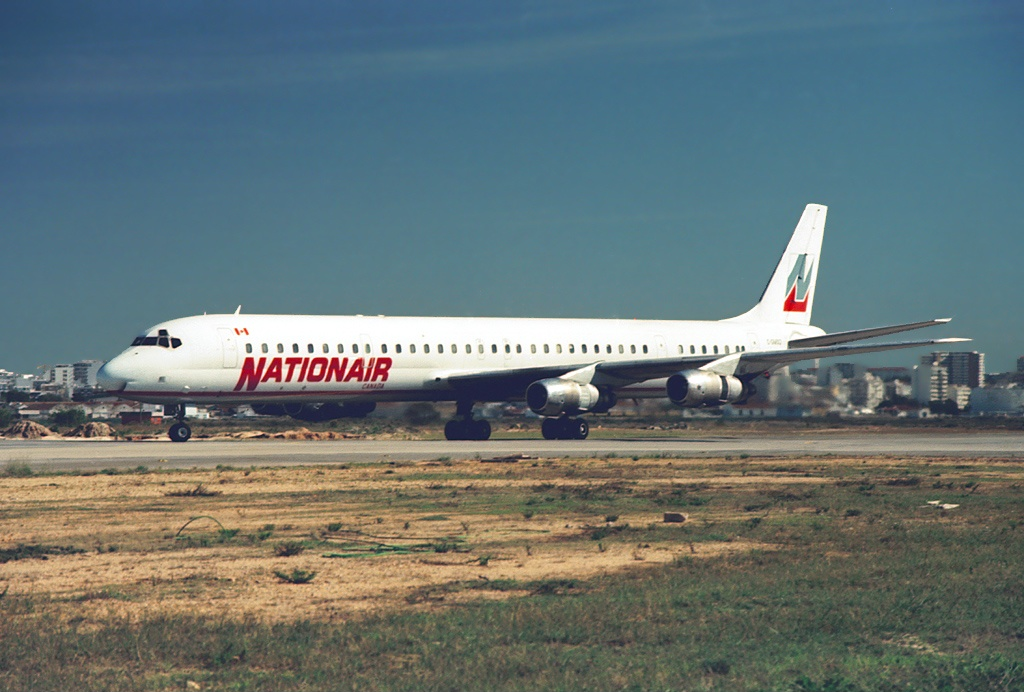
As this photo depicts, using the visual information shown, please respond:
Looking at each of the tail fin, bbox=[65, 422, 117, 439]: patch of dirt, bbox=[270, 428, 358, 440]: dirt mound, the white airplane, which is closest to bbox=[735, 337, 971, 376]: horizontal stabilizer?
the white airplane

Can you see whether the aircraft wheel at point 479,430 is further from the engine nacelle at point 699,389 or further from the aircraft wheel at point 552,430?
the engine nacelle at point 699,389

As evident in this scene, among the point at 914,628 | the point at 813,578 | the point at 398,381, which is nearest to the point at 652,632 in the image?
the point at 914,628

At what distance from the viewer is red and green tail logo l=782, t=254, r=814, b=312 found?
52000 mm

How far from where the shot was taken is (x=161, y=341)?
1403 inches

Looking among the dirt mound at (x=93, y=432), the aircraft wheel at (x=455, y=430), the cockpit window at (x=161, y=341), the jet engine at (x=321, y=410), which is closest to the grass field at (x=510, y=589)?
the cockpit window at (x=161, y=341)

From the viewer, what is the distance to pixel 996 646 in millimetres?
8648

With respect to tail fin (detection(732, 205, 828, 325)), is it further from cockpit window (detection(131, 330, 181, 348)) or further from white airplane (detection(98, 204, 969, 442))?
cockpit window (detection(131, 330, 181, 348))

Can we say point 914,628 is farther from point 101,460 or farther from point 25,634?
point 101,460

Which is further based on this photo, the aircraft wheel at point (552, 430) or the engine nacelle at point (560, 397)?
the aircraft wheel at point (552, 430)

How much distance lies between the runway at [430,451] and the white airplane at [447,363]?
1973 mm

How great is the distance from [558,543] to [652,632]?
5078 millimetres

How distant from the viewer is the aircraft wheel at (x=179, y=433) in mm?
37562

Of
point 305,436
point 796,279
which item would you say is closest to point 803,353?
point 796,279

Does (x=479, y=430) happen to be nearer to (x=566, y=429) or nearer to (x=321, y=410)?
(x=566, y=429)
